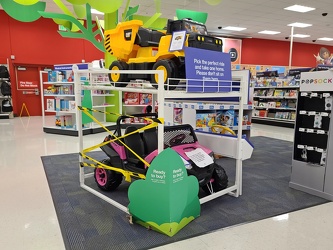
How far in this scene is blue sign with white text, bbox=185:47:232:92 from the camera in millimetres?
2463

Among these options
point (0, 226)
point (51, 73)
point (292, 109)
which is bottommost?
point (0, 226)

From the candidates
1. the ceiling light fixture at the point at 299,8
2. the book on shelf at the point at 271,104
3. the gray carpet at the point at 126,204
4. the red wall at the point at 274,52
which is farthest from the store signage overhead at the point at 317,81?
the red wall at the point at 274,52

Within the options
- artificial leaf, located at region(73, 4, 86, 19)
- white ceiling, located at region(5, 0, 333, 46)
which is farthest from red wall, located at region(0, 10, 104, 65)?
artificial leaf, located at region(73, 4, 86, 19)

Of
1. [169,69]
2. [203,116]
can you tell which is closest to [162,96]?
[169,69]

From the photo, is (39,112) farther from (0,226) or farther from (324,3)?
(324,3)

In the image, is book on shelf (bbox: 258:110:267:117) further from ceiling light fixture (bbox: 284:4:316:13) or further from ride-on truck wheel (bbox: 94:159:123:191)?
ride-on truck wheel (bbox: 94:159:123:191)

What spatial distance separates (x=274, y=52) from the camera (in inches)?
669

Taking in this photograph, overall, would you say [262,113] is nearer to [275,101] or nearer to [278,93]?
[275,101]

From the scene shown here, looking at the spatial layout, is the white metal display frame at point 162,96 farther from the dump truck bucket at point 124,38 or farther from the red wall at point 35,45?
the red wall at point 35,45

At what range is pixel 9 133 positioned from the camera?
24.1ft

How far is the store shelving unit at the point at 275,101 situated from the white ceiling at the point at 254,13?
258 centimetres

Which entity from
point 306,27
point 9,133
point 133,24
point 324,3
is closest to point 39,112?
point 9,133

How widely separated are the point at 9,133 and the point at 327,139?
24.3ft

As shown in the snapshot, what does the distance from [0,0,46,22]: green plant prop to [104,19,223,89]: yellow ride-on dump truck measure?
10.4ft
